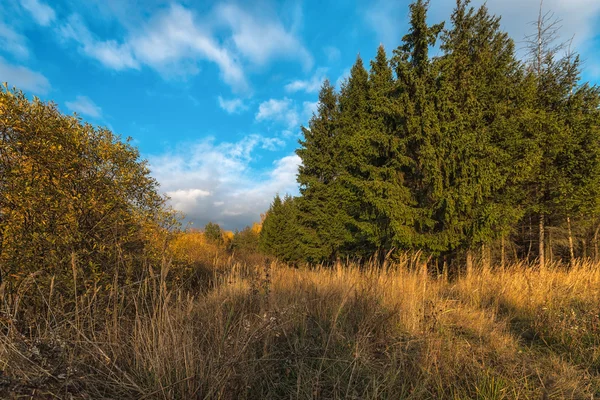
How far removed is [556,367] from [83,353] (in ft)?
14.1

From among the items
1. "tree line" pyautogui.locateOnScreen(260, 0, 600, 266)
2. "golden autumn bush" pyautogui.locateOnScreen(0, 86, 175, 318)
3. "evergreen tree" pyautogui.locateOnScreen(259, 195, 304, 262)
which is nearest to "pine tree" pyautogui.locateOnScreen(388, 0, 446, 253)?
"tree line" pyautogui.locateOnScreen(260, 0, 600, 266)

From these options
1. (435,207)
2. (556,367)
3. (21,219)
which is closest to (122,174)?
(21,219)

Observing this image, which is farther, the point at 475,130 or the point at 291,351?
the point at 475,130

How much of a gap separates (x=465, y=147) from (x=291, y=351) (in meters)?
7.35

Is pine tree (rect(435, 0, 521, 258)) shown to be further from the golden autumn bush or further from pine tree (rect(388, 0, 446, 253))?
the golden autumn bush

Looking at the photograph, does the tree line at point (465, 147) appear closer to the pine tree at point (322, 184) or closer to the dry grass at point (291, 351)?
the pine tree at point (322, 184)

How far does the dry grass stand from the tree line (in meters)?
3.42

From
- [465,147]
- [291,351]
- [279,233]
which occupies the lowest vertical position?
[291,351]

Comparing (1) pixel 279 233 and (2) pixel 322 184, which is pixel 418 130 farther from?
(1) pixel 279 233

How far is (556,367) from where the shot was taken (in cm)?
277

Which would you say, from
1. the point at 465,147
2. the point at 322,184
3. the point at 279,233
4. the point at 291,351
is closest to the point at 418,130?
the point at 465,147

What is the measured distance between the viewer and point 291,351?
2.38 metres

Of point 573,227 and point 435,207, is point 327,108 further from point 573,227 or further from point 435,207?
point 573,227

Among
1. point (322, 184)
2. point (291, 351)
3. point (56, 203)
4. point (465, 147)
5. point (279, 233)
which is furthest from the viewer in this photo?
point (279, 233)
